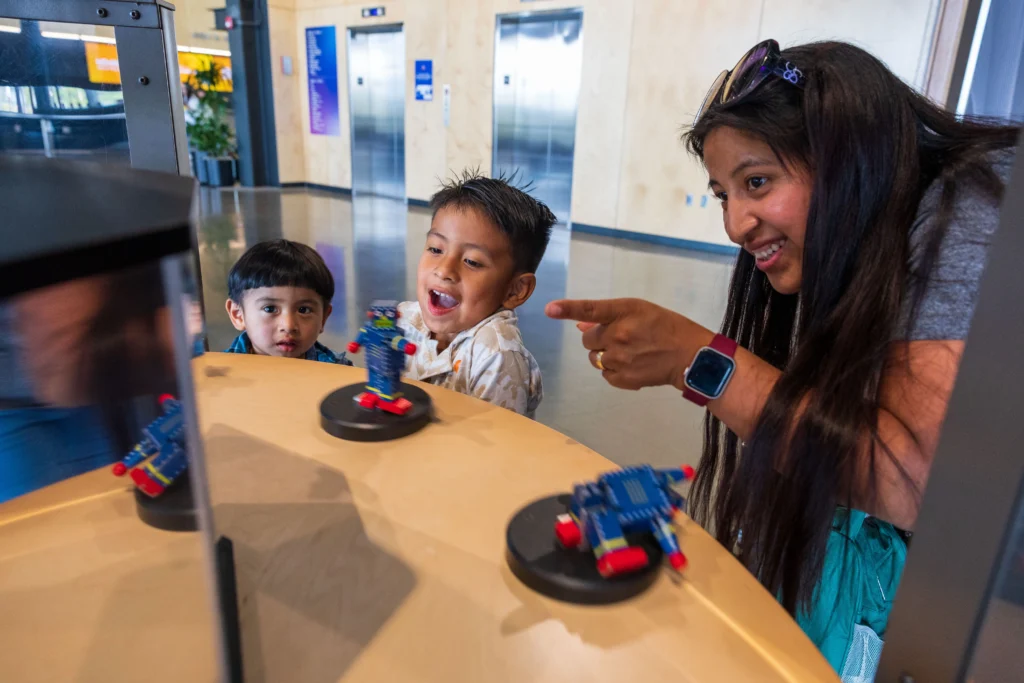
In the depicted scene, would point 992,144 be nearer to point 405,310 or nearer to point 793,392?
point 793,392

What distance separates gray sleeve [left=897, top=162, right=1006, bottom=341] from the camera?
32.5 inches

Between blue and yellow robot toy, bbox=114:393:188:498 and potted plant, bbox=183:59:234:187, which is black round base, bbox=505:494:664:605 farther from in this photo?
potted plant, bbox=183:59:234:187

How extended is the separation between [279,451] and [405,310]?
793 millimetres

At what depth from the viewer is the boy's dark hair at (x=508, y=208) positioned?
1.42 meters

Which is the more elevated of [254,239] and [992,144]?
[992,144]

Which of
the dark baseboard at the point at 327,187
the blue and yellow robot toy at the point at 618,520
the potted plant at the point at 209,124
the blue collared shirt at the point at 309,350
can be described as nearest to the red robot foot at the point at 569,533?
the blue and yellow robot toy at the point at 618,520

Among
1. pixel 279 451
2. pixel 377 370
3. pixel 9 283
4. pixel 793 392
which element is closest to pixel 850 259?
pixel 793 392

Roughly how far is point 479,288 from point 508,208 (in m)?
0.19

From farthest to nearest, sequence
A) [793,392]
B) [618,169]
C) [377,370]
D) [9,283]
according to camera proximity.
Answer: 1. [618,169]
2. [377,370]
3. [793,392]
4. [9,283]

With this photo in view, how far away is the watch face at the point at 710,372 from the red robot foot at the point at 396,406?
0.40 meters

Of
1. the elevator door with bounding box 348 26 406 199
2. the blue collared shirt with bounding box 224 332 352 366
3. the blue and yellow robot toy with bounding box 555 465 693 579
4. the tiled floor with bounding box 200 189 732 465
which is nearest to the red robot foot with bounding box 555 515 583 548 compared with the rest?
the blue and yellow robot toy with bounding box 555 465 693 579

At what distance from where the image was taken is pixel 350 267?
483 cm

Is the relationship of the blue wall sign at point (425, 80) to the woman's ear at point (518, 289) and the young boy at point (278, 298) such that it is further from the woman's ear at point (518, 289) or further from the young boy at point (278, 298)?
the woman's ear at point (518, 289)

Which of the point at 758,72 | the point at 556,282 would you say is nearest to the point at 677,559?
the point at 758,72
